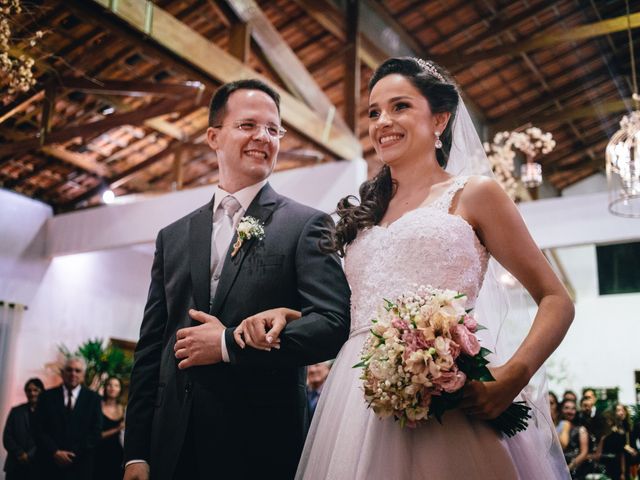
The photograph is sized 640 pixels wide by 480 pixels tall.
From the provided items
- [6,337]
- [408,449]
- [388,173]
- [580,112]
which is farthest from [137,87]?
[580,112]

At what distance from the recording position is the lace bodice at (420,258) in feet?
6.11

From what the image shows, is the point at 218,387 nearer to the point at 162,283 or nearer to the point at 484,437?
the point at 162,283

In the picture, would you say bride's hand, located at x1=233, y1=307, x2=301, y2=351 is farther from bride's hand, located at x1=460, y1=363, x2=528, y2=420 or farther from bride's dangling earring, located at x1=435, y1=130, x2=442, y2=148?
bride's dangling earring, located at x1=435, y1=130, x2=442, y2=148

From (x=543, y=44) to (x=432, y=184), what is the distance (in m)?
8.32

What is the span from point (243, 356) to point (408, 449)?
50 cm

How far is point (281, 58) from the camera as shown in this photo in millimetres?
6855

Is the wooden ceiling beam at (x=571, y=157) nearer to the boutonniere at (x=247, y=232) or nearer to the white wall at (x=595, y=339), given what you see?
the white wall at (x=595, y=339)

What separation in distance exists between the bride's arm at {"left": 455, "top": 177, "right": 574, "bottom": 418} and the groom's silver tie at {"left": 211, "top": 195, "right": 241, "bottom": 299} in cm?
73

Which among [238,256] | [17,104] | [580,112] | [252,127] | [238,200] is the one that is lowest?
[238,256]

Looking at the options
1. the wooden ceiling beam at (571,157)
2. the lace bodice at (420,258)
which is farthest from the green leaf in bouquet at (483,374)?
the wooden ceiling beam at (571,157)

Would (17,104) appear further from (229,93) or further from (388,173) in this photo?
(388,173)

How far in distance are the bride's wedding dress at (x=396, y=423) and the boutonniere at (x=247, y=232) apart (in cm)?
27

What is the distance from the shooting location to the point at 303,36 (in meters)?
8.92

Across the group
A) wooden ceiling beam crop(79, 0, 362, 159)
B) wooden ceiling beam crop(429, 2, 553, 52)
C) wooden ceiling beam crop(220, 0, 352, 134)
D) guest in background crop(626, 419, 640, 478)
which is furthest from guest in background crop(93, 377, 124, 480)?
wooden ceiling beam crop(429, 2, 553, 52)
